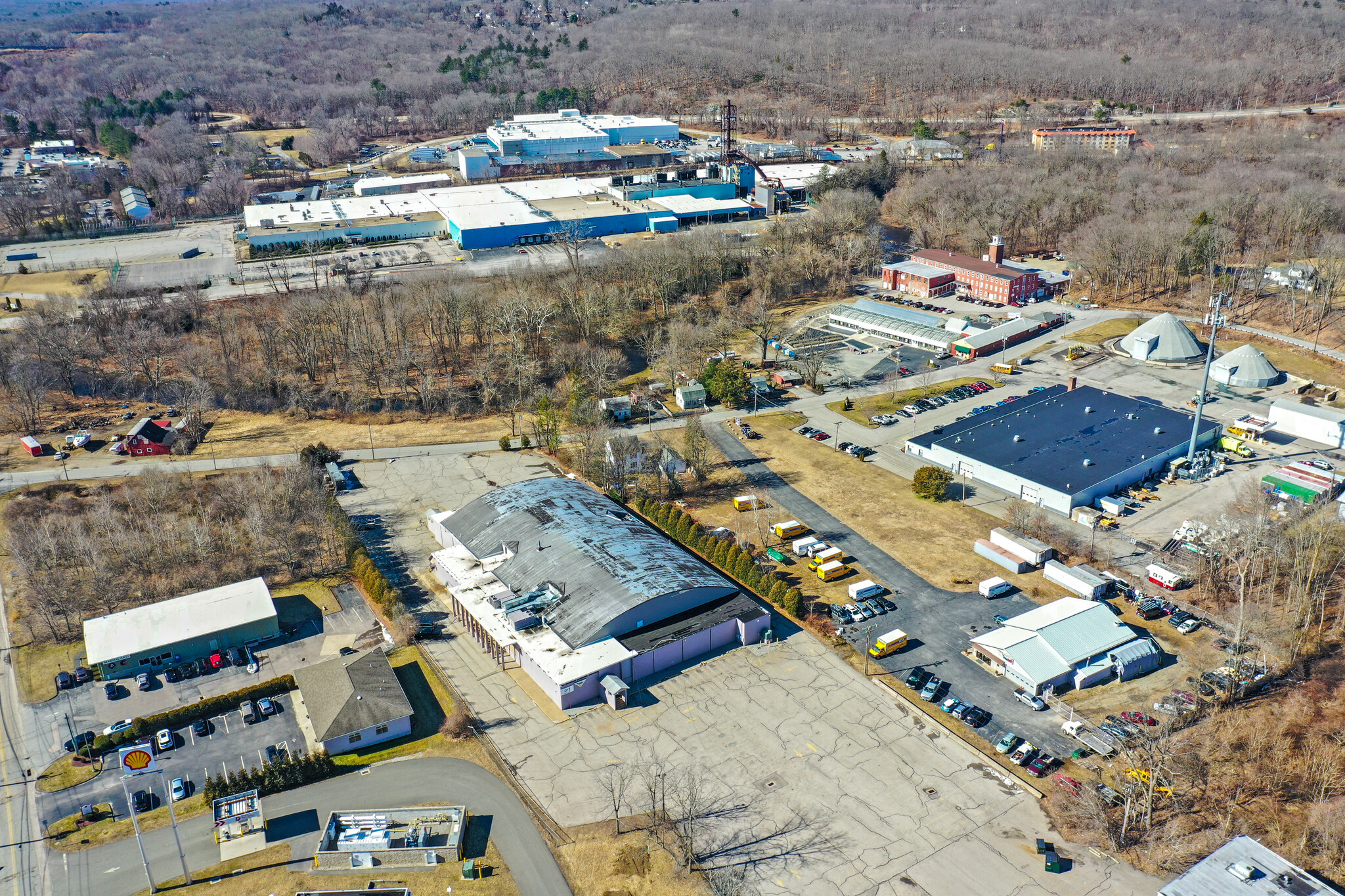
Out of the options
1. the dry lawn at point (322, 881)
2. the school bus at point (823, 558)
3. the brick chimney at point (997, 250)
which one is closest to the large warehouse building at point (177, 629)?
the dry lawn at point (322, 881)

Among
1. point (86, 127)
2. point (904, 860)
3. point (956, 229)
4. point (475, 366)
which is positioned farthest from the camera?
point (86, 127)

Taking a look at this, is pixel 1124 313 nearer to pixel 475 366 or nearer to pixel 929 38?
pixel 475 366

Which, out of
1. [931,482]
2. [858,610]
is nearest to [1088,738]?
[858,610]

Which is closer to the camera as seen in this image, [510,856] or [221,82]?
[510,856]

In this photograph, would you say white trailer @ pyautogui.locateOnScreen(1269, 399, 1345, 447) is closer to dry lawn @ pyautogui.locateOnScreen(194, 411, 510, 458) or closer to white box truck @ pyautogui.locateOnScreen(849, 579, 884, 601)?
white box truck @ pyautogui.locateOnScreen(849, 579, 884, 601)

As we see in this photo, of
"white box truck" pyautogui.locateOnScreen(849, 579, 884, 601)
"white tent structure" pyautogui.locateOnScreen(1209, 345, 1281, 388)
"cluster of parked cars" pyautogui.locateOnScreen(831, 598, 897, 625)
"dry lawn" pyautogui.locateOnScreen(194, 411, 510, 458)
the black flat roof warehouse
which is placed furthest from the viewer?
"white tent structure" pyautogui.locateOnScreen(1209, 345, 1281, 388)

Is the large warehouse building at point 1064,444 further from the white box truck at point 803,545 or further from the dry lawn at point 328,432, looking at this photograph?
the dry lawn at point 328,432

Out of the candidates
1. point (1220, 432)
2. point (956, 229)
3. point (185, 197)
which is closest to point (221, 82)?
point (185, 197)

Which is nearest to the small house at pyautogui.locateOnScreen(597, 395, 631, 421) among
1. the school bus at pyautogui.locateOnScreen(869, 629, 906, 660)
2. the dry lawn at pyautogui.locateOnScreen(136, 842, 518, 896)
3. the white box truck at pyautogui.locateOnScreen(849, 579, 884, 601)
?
the white box truck at pyautogui.locateOnScreen(849, 579, 884, 601)

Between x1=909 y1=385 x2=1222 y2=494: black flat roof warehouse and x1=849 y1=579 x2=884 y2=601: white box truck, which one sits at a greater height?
x1=909 y1=385 x2=1222 y2=494: black flat roof warehouse
